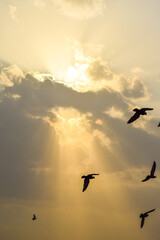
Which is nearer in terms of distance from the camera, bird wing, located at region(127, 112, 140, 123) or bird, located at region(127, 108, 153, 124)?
bird, located at region(127, 108, 153, 124)

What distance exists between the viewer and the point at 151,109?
47.8 m

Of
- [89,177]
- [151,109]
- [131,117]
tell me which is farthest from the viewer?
[89,177]

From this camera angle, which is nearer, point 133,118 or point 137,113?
point 137,113

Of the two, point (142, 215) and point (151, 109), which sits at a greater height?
point (151, 109)

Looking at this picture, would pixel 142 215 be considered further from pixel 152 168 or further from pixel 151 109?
pixel 151 109

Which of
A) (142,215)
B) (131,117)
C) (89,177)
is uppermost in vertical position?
(131,117)

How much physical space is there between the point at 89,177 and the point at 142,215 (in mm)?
18584

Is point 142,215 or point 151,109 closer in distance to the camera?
point 151,109

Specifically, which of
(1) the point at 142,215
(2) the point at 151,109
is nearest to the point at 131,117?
(2) the point at 151,109

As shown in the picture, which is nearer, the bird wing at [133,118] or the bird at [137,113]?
the bird at [137,113]

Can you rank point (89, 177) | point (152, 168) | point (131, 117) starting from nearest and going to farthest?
point (131, 117), point (89, 177), point (152, 168)

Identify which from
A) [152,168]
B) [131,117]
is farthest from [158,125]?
[152,168]

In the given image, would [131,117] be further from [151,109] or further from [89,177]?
[89,177]

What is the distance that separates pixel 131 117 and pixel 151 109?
546 centimetres
